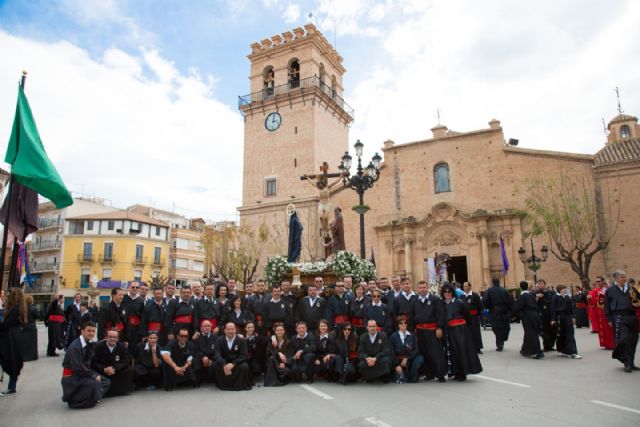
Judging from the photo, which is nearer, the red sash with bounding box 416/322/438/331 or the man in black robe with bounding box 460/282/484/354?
the red sash with bounding box 416/322/438/331

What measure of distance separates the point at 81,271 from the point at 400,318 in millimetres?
42446

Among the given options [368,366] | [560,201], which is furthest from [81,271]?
[368,366]

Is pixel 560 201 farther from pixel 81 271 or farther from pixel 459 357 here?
pixel 81 271

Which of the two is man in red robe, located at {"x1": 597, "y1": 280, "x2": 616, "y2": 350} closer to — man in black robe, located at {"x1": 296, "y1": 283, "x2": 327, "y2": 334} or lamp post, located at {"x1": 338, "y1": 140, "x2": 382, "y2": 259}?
lamp post, located at {"x1": 338, "y1": 140, "x2": 382, "y2": 259}

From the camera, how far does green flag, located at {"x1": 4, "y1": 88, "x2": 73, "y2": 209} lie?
7.38m

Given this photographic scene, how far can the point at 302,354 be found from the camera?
834 cm

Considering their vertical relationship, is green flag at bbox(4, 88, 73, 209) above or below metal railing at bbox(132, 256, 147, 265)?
below

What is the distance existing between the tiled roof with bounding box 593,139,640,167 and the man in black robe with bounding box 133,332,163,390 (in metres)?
24.5

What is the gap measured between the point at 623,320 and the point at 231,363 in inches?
269

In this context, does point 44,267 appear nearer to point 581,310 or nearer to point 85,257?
point 85,257

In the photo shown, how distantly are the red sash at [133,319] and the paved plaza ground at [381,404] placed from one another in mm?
1668

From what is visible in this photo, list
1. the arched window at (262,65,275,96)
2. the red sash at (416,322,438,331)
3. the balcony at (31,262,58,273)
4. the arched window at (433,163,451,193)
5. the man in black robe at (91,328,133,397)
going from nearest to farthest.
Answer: the man in black robe at (91,328,133,397)
the red sash at (416,322,438,331)
the arched window at (433,163,451,193)
the arched window at (262,65,275,96)
the balcony at (31,262,58,273)

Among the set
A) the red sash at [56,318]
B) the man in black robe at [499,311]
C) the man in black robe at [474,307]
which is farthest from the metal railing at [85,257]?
the man in black robe at [474,307]

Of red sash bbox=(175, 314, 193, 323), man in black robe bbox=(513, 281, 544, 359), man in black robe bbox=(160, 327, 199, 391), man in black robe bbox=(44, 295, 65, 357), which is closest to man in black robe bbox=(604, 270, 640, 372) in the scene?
man in black robe bbox=(513, 281, 544, 359)
